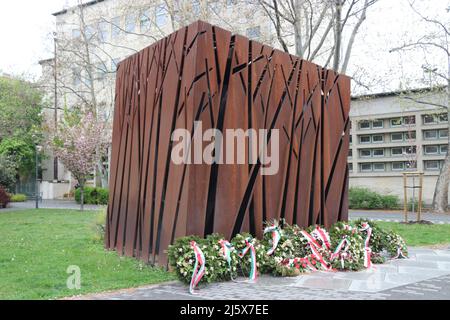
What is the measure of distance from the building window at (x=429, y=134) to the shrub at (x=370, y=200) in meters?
3.75

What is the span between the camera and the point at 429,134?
91.1 feet

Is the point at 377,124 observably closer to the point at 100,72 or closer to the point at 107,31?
the point at 100,72

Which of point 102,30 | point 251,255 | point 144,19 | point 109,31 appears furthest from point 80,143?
point 251,255

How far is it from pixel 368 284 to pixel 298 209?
2641 millimetres

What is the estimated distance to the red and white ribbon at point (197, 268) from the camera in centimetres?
714

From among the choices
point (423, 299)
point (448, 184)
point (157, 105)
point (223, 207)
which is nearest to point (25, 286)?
point (223, 207)

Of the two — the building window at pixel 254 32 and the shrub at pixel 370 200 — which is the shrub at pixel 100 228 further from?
the shrub at pixel 370 200

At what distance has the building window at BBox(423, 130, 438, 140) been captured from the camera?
27.7 meters

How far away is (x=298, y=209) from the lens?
32.6ft

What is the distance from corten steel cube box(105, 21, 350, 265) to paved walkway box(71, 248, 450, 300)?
4.06 ft

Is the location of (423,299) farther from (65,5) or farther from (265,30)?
(65,5)

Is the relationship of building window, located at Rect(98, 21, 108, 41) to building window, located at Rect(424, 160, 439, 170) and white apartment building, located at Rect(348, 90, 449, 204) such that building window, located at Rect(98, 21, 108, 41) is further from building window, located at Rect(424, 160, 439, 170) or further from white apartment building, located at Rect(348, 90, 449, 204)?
building window, located at Rect(424, 160, 439, 170)

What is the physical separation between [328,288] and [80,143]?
2188 centimetres

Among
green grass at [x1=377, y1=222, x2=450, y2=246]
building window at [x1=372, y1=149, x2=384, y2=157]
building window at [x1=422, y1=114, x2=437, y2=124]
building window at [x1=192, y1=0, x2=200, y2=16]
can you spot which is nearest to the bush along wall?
green grass at [x1=377, y1=222, x2=450, y2=246]
